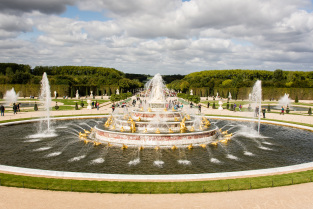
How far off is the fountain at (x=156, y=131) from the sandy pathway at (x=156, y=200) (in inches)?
358

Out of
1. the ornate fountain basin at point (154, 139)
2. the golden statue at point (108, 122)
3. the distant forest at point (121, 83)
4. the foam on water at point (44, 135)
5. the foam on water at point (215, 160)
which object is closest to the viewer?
the foam on water at point (215, 160)

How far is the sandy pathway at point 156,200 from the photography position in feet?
30.3

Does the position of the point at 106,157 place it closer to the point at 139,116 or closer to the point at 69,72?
the point at 139,116

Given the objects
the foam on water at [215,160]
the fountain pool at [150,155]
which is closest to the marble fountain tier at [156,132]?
the fountain pool at [150,155]

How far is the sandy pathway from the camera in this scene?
9250 mm

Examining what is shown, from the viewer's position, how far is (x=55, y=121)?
31156mm

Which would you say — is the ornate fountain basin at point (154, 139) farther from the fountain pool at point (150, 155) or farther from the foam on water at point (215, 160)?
the foam on water at point (215, 160)

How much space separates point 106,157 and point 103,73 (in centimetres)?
15491

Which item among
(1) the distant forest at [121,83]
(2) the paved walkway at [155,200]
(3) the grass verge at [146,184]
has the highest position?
(1) the distant forest at [121,83]

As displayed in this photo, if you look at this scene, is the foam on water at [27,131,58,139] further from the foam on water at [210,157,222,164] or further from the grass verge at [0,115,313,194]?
the foam on water at [210,157,222,164]

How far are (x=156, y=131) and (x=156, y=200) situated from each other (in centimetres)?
1051

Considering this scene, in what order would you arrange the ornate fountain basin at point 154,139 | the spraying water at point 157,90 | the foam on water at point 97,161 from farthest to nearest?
1. the spraying water at point 157,90
2. the ornate fountain basin at point 154,139
3. the foam on water at point 97,161

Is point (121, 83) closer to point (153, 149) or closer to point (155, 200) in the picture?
point (153, 149)

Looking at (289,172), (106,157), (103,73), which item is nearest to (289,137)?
(289,172)
